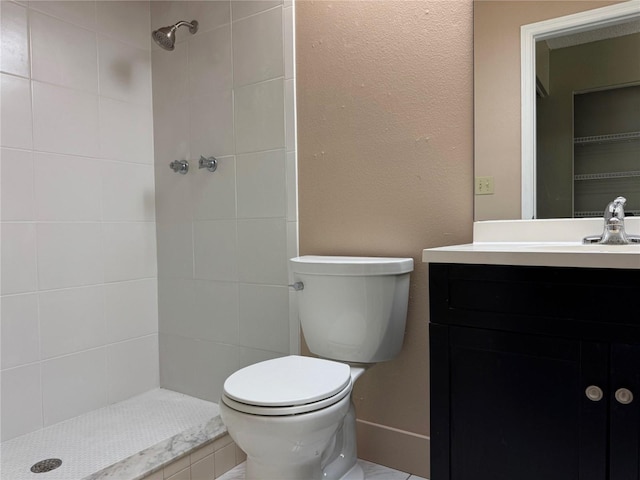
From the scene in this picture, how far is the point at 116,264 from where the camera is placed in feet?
6.86

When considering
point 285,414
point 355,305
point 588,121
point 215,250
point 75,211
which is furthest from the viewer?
point 215,250

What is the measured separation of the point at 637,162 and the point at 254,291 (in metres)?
1.44

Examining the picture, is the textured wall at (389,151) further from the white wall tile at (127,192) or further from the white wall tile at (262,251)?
the white wall tile at (127,192)

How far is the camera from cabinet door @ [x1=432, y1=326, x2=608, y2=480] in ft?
3.00

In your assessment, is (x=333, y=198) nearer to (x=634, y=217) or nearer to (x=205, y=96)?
(x=205, y=96)

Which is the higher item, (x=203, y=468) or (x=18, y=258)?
(x=18, y=258)

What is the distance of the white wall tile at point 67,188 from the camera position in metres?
1.82

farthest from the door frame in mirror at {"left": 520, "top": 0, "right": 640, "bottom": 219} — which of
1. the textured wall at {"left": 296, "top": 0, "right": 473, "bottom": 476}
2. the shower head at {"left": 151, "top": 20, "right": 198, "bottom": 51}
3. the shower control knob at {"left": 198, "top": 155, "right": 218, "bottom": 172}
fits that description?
the shower head at {"left": 151, "top": 20, "right": 198, "bottom": 51}

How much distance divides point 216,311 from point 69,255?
2.21 feet

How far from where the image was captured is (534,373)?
3.17 ft

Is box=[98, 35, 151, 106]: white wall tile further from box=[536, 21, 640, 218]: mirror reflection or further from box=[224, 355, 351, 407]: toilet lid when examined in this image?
box=[536, 21, 640, 218]: mirror reflection

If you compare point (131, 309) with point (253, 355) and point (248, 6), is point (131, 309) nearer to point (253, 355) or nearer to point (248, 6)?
point (253, 355)

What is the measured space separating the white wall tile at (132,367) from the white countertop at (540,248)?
1.63 meters

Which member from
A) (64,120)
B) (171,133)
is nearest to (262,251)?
(171,133)
